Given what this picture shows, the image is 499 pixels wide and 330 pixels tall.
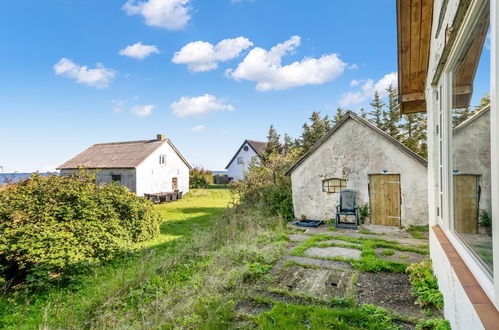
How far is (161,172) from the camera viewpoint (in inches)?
931

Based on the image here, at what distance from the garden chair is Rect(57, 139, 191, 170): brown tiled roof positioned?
668 inches

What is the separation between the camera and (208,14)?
10492mm

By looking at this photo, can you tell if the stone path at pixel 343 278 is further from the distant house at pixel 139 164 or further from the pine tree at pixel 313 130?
Result: the pine tree at pixel 313 130

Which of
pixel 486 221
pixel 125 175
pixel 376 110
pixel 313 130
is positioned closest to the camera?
pixel 486 221

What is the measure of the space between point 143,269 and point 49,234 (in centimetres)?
255

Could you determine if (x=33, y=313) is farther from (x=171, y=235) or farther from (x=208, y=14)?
(x=208, y=14)

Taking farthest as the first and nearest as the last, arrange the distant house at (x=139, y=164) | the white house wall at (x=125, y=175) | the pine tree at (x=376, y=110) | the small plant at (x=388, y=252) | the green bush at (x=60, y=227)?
the pine tree at (x=376, y=110) → the distant house at (x=139, y=164) → the white house wall at (x=125, y=175) → the small plant at (x=388, y=252) → the green bush at (x=60, y=227)

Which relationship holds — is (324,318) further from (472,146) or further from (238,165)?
(238,165)

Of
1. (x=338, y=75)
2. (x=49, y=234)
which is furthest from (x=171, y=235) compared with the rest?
(x=338, y=75)

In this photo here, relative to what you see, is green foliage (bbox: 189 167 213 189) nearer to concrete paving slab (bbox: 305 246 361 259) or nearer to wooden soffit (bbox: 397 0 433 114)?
concrete paving slab (bbox: 305 246 361 259)

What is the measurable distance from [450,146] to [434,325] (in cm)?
211

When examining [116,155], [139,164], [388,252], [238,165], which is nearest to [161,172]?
[139,164]

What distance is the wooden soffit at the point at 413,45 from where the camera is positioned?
4.27m

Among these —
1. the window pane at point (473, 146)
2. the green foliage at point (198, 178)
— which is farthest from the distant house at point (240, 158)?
the window pane at point (473, 146)
